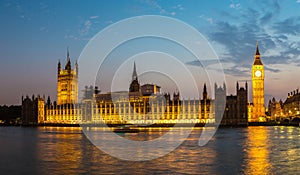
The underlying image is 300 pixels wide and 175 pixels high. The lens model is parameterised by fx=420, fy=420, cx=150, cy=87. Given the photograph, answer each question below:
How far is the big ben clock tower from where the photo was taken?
11950 cm

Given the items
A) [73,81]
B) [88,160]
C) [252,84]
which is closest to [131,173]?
[88,160]

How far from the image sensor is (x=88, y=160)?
2686 centimetres

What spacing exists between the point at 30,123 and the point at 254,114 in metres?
66.1

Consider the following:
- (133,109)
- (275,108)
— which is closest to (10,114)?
(133,109)

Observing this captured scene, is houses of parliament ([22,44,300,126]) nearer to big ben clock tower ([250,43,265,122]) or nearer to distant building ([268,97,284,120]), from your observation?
big ben clock tower ([250,43,265,122])

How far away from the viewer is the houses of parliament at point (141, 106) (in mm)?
99562

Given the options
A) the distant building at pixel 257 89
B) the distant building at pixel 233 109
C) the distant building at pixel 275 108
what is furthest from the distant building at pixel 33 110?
the distant building at pixel 275 108

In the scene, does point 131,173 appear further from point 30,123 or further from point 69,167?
point 30,123

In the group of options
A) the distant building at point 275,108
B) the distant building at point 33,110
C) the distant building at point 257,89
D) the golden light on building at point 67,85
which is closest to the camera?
the distant building at point 257,89

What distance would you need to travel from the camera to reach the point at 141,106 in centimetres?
10712

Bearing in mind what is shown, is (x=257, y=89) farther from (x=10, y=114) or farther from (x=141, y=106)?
(x=10, y=114)

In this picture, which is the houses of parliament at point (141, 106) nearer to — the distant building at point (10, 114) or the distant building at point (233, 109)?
the distant building at point (233, 109)

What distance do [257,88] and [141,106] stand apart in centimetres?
3689

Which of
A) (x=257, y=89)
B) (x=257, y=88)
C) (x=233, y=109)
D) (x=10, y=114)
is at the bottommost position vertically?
(x=10, y=114)
